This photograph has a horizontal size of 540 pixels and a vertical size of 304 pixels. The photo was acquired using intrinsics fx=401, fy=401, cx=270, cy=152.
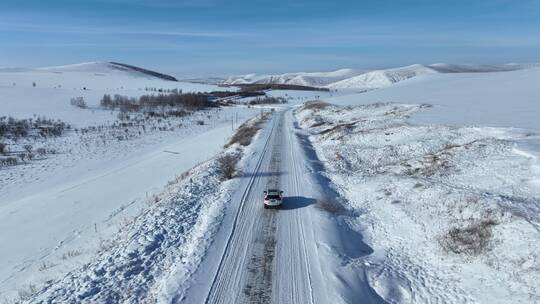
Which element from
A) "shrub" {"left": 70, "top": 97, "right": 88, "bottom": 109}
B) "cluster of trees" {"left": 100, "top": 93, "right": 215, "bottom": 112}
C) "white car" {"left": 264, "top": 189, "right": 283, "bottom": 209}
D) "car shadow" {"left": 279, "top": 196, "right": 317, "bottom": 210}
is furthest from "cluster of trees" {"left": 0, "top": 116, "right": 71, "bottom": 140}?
"white car" {"left": 264, "top": 189, "right": 283, "bottom": 209}

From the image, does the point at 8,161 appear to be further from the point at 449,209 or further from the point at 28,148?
the point at 449,209

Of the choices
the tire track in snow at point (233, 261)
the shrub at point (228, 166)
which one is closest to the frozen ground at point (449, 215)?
the tire track in snow at point (233, 261)

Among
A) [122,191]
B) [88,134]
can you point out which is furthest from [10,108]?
[122,191]

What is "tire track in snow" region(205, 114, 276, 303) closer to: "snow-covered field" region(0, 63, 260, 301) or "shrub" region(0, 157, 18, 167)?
"snow-covered field" region(0, 63, 260, 301)

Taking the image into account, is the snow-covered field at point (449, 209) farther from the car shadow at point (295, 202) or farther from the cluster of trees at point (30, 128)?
the cluster of trees at point (30, 128)

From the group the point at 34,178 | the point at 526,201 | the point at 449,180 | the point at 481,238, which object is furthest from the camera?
the point at 34,178

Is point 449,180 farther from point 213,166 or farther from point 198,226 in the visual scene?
point 213,166
